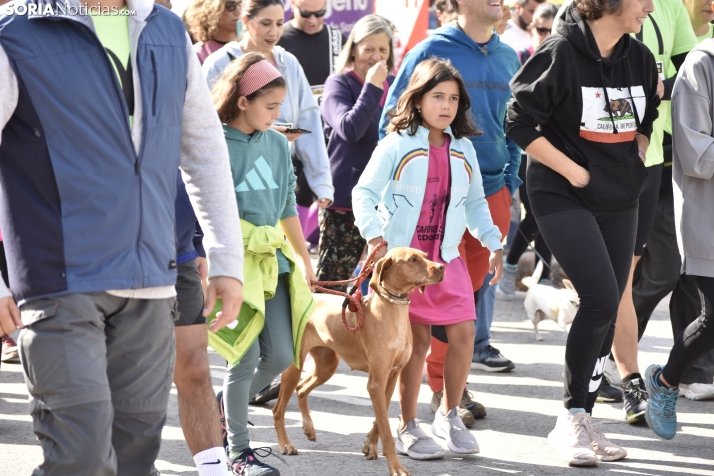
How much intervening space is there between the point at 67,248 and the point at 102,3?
663 mm

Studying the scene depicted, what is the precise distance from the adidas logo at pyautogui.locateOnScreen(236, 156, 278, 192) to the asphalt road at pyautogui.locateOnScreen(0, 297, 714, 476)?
1.27 meters

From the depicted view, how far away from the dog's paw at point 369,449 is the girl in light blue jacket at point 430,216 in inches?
5.9

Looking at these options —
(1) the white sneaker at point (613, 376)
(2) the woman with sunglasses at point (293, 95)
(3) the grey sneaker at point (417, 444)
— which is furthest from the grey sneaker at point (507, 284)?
(3) the grey sneaker at point (417, 444)

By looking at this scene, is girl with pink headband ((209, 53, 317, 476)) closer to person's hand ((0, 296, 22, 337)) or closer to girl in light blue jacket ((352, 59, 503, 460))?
girl in light blue jacket ((352, 59, 503, 460))

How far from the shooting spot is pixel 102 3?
269 cm

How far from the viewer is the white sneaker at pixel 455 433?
4918 millimetres

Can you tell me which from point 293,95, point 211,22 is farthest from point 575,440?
point 211,22

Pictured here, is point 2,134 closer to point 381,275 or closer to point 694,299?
point 381,275

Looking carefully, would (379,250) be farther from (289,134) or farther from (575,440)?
(575,440)

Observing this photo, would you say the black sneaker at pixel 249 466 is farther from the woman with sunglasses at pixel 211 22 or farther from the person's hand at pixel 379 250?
the woman with sunglasses at pixel 211 22

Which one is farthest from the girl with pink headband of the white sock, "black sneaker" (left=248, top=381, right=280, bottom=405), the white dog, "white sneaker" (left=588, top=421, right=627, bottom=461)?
the white dog

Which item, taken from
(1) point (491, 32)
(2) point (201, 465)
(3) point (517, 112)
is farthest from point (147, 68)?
(1) point (491, 32)

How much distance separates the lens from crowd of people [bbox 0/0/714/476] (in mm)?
2539

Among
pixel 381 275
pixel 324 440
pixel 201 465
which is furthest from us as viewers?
pixel 324 440
